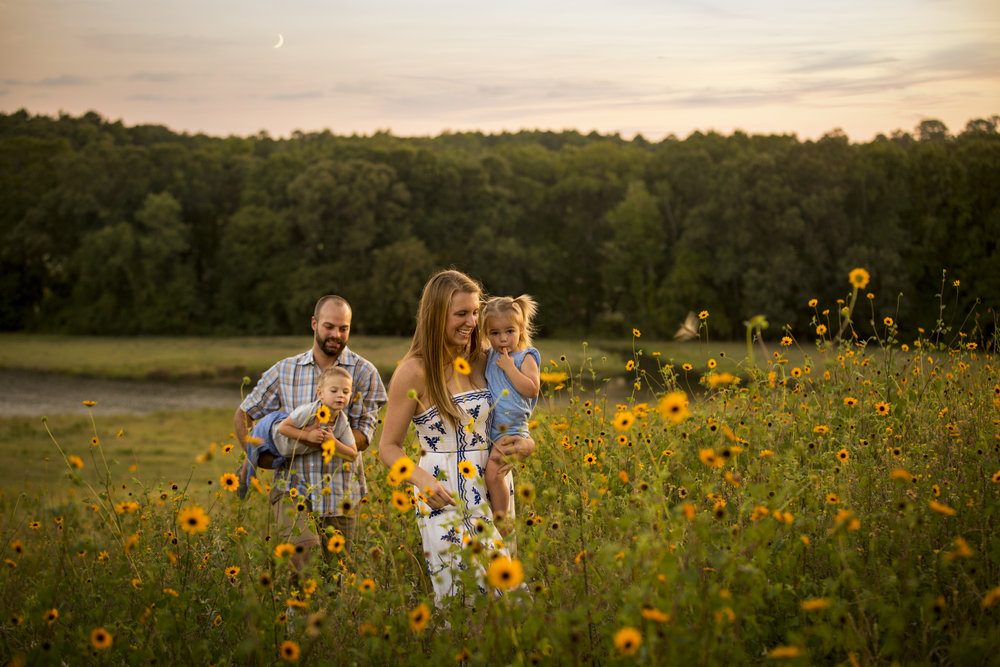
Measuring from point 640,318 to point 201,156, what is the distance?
3651cm

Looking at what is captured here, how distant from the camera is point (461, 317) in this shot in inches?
144

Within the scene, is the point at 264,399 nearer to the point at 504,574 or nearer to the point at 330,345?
the point at 330,345

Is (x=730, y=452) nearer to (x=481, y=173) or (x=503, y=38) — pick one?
(x=503, y=38)

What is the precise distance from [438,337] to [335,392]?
86 centimetres

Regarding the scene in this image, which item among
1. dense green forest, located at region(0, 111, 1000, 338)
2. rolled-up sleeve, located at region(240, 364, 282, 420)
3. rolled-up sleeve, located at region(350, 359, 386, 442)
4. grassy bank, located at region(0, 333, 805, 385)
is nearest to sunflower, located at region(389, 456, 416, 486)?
rolled-up sleeve, located at region(350, 359, 386, 442)

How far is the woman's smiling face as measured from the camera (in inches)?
143

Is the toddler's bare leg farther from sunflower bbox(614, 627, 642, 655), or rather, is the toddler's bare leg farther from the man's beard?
sunflower bbox(614, 627, 642, 655)

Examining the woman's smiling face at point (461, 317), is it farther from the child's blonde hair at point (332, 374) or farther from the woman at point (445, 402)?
the child's blonde hair at point (332, 374)

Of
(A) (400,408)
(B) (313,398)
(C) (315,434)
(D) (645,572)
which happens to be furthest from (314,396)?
(D) (645,572)

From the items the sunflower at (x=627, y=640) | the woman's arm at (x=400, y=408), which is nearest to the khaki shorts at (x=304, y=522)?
the woman's arm at (x=400, y=408)

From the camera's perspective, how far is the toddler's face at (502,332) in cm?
400

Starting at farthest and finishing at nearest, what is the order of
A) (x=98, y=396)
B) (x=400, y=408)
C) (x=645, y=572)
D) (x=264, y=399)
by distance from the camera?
1. (x=98, y=396)
2. (x=264, y=399)
3. (x=400, y=408)
4. (x=645, y=572)

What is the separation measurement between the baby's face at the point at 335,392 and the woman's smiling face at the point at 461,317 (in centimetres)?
80

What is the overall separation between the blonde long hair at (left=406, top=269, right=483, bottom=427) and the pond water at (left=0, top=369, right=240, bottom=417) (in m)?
24.2
